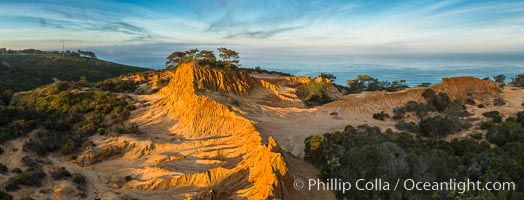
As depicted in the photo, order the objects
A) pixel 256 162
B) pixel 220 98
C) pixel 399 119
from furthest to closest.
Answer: pixel 220 98 → pixel 399 119 → pixel 256 162

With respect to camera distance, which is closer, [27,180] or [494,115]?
[27,180]

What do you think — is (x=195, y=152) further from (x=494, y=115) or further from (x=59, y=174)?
(x=494, y=115)

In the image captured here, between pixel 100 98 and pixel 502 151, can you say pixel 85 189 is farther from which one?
pixel 502 151

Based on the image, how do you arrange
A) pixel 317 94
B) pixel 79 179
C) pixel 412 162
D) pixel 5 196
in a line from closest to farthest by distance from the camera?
pixel 5 196 < pixel 412 162 < pixel 79 179 < pixel 317 94

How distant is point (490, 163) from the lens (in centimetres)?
1823

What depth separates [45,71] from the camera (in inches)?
3189

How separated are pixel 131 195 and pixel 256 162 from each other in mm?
7603

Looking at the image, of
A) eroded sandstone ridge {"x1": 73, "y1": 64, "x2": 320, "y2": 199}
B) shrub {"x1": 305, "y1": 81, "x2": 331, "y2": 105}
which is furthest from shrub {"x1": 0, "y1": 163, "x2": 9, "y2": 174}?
shrub {"x1": 305, "y1": 81, "x2": 331, "y2": 105}

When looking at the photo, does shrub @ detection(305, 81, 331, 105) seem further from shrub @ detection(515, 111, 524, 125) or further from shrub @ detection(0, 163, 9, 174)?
shrub @ detection(0, 163, 9, 174)

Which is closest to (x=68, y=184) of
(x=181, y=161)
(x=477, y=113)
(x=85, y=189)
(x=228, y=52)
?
(x=85, y=189)

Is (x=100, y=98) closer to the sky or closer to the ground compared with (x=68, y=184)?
closer to the sky

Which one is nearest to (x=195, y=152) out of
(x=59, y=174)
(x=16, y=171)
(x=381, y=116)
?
(x=59, y=174)

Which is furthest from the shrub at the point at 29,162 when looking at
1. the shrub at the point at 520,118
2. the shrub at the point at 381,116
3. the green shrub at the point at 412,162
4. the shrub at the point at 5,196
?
the shrub at the point at 520,118

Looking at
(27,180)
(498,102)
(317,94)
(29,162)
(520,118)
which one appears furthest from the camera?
(317,94)
